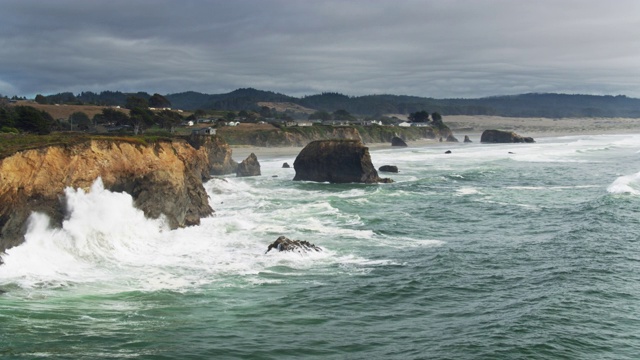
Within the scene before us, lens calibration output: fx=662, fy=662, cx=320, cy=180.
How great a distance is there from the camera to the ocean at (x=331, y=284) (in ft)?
63.6

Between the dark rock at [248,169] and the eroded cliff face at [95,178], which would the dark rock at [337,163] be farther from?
the eroded cliff face at [95,178]

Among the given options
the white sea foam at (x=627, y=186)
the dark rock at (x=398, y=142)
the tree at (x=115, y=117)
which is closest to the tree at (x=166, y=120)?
the tree at (x=115, y=117)

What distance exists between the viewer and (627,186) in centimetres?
5497

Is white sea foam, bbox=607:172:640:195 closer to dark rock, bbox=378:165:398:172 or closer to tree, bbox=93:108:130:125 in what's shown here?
dark rock, bbox=378:165:398:172

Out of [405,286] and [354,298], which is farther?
[405,286]

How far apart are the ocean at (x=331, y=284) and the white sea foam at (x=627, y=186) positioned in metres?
5.53

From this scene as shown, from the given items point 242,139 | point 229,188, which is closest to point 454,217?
point 229,188

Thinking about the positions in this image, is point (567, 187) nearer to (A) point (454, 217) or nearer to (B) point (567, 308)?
(A) point (454, 217)

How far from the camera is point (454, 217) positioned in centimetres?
4391

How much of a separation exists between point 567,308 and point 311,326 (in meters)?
8.97

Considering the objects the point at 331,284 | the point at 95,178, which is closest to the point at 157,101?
the point at 95,178

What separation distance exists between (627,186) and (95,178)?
4271 cm

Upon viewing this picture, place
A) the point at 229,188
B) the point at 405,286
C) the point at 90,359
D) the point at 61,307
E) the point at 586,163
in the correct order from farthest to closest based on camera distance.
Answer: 1. the point at 586,163
2. the point at 229,188
3. the point at 405,286
4. the point at 61,307
5. the point at 90,359

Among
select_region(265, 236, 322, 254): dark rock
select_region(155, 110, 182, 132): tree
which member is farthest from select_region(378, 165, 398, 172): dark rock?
select_region(265, 236, 322, 254): dark rock
